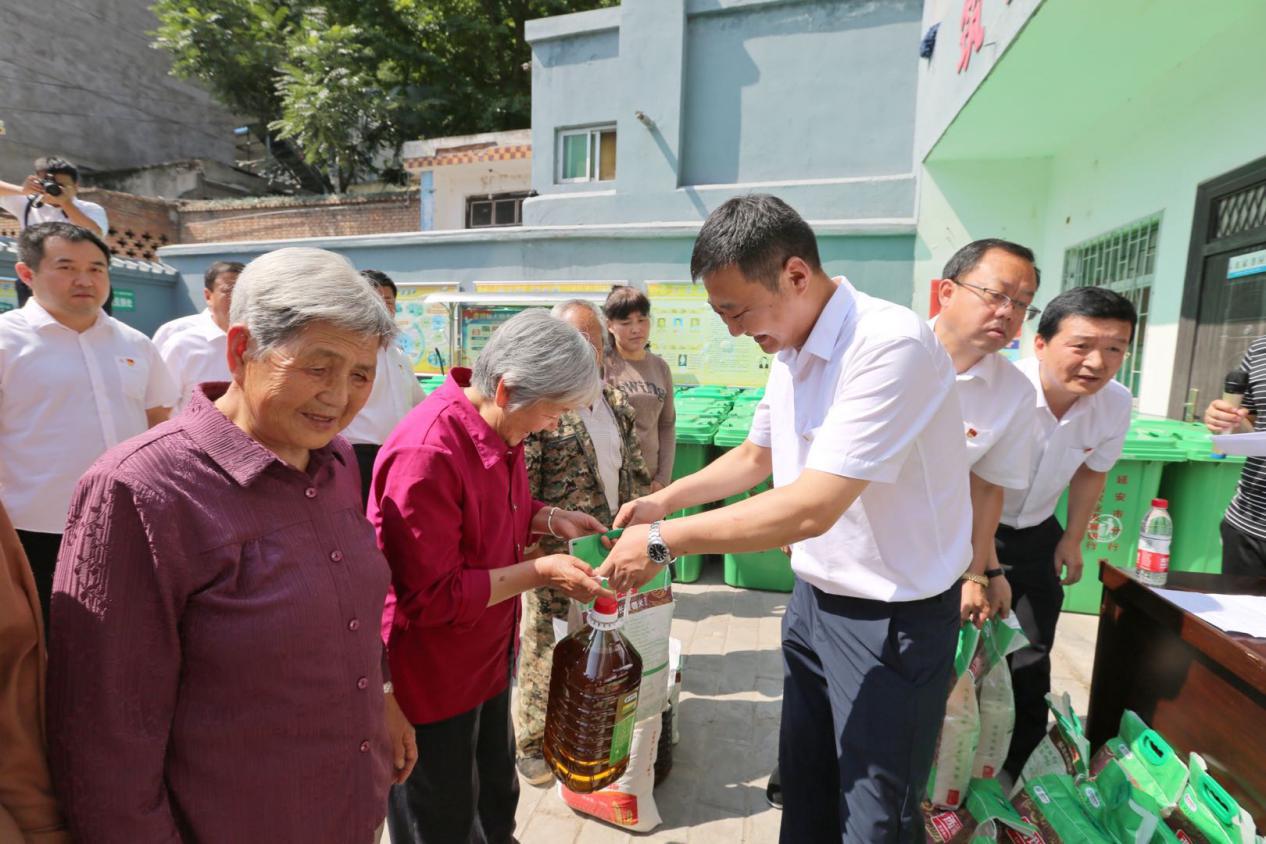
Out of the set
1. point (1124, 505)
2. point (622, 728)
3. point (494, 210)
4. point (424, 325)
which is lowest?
point (622, 728)

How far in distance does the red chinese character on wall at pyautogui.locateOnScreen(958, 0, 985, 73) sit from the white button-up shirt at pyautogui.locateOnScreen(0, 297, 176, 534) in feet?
20.5

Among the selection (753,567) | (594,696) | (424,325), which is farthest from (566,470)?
(424,325)

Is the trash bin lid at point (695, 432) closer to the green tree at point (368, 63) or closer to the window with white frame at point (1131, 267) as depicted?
the window with white frame at point (1131, 267)

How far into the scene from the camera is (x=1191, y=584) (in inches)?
84.7

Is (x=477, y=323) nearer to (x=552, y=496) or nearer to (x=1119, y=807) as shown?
(x=552, y=496)

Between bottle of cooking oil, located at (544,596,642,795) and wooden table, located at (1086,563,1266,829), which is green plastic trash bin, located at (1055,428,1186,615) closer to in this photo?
wooden table, located at (1086,563,1266,829)

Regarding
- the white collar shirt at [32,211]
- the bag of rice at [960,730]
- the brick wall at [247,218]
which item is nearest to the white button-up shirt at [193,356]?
the white collar shirt at [32,211]

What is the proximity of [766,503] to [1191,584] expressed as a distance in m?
1.82

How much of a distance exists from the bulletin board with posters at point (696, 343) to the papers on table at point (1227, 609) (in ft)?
20.5

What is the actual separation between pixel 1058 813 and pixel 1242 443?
1.19 meters

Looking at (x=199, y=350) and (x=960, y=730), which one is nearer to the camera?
(x=960, y=730)

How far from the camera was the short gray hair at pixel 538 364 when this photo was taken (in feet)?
4.94

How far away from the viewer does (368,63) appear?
15.8m

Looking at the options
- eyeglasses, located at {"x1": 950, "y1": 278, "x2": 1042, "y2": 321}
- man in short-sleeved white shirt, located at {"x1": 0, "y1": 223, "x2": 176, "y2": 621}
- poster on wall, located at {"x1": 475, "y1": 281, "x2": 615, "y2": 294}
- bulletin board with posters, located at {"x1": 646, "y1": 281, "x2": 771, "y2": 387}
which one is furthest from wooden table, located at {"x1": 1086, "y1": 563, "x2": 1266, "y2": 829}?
poster on wall, located at {"x1": 475, "y1": 281, "x2": 615, "y2": 294}
